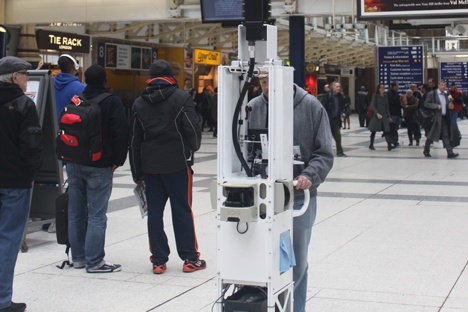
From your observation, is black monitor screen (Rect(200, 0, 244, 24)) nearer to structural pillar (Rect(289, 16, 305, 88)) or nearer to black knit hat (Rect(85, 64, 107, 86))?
structural pillar (Rect(289, 16, 305, 88))

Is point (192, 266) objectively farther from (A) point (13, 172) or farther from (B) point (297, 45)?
(B) point (297, 45)

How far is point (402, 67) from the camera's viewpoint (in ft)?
81.7

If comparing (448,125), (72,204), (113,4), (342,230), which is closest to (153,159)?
(72,204)

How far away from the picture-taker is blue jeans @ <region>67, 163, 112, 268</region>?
693cm

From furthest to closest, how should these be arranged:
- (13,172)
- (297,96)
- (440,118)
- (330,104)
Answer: (330,104) → (440,118) → (13,172) → (297,96)

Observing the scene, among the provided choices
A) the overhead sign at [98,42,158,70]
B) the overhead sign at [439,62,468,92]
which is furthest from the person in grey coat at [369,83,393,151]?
the overhead sign at [439,62,468,92]

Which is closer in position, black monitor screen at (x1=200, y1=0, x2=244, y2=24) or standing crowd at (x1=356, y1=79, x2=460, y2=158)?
black monitor screen at (x1=200, y1=0, x2=244, y2=24)

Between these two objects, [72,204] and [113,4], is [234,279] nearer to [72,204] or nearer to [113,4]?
[72,204]

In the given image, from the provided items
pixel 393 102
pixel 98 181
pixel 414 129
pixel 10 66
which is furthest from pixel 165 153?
pixel 414 129

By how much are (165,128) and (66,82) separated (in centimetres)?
217

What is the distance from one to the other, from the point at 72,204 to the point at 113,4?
37.1 feet

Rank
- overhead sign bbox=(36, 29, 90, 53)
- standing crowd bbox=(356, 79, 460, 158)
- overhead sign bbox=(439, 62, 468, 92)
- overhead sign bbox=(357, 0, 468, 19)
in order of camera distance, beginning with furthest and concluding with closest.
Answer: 1. overhead sign bbox=(439, 62, 468, 92)
2. overhead sign bbox=(36, 29, 90, 53)
3. standing crowd bbox=(356, 79, 460, 158)
4. overhead sign bbox=(357, 0, 468, 19)

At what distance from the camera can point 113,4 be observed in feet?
57.9

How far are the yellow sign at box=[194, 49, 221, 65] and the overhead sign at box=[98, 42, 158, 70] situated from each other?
1.67 meters
